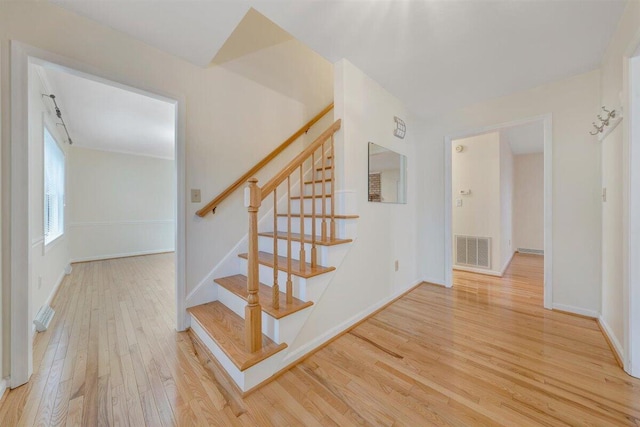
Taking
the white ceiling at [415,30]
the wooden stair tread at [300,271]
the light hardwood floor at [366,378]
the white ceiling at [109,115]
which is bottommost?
the light hardwood floor at [366,378]

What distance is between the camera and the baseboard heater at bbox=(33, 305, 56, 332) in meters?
1.99

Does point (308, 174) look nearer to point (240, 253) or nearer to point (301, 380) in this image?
point (240, 253)

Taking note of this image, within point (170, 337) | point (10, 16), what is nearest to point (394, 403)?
point (170, 337)

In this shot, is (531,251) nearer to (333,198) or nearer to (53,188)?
(333,198)

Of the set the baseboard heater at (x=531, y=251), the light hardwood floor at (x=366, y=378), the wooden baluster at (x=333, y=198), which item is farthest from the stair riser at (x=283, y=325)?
the baseboard heater at (x=531, y=251)

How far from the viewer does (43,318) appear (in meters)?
2.12

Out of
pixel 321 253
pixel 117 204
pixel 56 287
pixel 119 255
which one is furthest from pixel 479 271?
pixel 117 204

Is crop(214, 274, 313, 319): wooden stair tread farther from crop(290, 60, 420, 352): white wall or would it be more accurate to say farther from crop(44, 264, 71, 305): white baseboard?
crop(44, 264, 71, 305): white baseboard

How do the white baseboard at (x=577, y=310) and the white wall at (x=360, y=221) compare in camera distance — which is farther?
the white baseboard at (x=577, y=310)

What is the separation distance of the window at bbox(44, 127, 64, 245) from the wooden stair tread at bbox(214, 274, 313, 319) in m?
2.48

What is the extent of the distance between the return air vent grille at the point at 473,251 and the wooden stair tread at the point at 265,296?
11.2 feet

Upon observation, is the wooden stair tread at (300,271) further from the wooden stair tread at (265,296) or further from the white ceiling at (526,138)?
the white ceiling at (526,138)

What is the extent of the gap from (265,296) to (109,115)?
377 centimetres

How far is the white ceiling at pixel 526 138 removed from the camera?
4.01 metres
